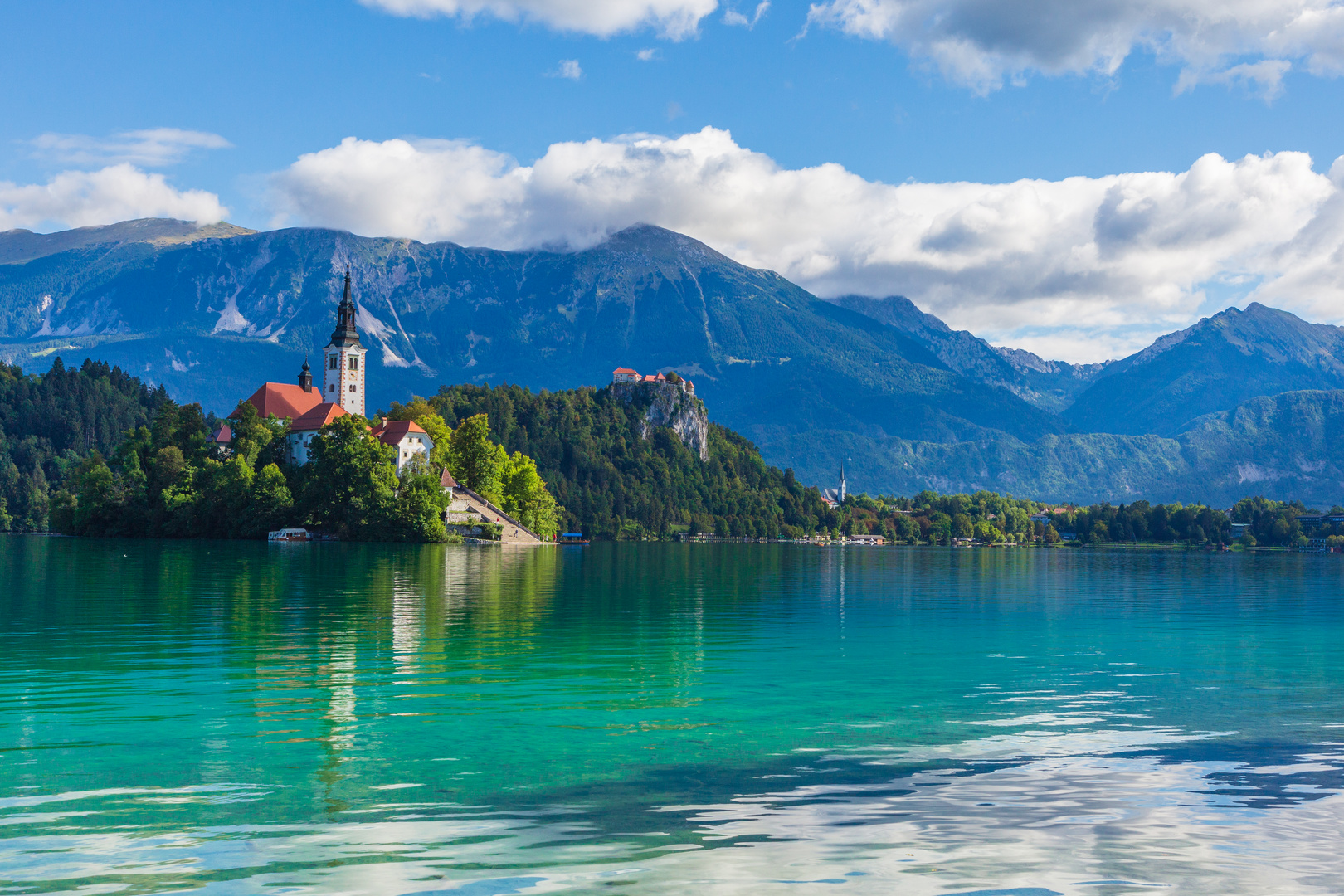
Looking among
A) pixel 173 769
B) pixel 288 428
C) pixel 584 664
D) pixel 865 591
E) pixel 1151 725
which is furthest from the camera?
pixel 288 428

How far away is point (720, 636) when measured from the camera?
3419 centimetres

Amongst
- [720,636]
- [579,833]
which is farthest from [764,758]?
[720,636]

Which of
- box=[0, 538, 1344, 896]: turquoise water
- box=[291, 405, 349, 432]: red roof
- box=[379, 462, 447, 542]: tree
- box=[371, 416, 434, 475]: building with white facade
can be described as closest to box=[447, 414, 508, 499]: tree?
box=[371, 416, 434, 475]: building with white facade

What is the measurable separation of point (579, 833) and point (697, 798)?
2135 millimetres

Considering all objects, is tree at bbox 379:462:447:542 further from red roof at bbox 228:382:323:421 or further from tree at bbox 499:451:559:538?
red roof at bbox 228:382:323:421

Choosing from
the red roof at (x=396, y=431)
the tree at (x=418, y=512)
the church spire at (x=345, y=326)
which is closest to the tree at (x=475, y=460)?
the red roof at (x=396, y=431)

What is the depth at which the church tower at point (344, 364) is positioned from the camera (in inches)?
7131

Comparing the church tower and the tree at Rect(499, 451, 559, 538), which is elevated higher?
the church tower

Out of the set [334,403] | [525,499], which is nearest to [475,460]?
[525,499]

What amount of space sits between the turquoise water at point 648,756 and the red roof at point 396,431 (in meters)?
110

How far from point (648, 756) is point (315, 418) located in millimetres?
145577

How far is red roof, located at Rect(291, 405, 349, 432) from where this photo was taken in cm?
15088

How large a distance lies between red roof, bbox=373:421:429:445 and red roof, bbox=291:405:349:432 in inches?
225

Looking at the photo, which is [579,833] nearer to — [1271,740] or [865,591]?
[1271,740]
